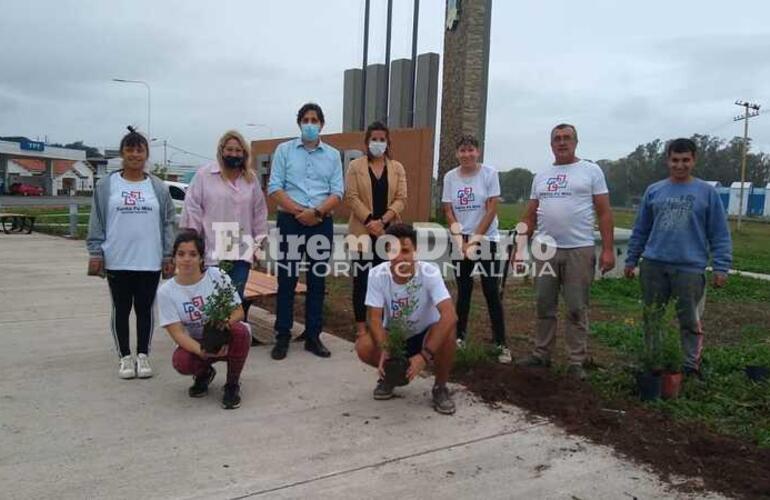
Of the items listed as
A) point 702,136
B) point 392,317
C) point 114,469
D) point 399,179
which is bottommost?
point 114,469

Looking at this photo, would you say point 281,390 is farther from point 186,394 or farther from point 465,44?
point 465,44

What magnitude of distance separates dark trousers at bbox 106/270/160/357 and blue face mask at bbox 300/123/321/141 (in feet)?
4.79

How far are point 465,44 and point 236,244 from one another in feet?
32.8

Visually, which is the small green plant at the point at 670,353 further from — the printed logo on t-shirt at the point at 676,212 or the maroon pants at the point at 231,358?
the maroon pants at the point at 231,358

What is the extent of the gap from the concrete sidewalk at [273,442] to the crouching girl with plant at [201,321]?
0.66 feet

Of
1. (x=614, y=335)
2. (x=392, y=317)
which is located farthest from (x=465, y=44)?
(x=392, y=317)

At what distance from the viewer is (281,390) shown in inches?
158

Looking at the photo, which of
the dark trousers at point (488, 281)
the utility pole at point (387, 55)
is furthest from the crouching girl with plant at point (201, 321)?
the utility pole at point (387, 55)

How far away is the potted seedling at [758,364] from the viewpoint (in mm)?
4335

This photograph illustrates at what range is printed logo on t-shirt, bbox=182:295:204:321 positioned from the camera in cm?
381

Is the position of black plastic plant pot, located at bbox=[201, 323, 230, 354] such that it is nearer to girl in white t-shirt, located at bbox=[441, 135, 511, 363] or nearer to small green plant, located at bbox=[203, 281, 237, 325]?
small green plant, located at bbox=[203, 281, 237, 325]

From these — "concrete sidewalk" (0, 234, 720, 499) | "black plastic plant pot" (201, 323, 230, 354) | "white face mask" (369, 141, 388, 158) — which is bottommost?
"concrete sidewalk" (0, 234, 720, 499)

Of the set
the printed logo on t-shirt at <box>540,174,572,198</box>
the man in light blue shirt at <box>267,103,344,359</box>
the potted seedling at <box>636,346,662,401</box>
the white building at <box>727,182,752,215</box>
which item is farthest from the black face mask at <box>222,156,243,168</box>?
the white building at <box>727,182,752,215</box>

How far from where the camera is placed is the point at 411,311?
12.0ft
